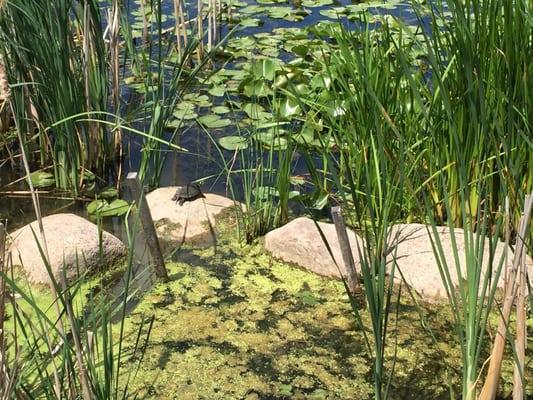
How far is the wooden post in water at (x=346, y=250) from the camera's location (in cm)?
245

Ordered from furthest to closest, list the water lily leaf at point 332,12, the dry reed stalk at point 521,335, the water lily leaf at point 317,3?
the water lily leaf at point 317,3
the water lily leaf at point 332,12
the dry reed stalk at point 521,335

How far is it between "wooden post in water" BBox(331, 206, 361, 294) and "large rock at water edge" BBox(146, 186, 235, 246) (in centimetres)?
72

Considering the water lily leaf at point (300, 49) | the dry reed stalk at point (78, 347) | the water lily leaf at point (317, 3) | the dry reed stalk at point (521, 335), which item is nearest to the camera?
the dry reed stalk at point (78, 347)

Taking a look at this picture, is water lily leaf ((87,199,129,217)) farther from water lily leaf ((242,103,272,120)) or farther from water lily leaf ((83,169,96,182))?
water lily leaf ((242,103,272,120))

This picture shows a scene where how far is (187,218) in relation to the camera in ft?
10.5

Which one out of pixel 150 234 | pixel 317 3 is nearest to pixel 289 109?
pixel 150 234

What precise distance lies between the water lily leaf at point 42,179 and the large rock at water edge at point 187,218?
1.78 feet

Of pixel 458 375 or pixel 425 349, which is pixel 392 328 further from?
pixel 458 375

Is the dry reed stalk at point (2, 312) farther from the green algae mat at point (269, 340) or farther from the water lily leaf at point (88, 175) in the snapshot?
the water lily leaf at point (88, 175)

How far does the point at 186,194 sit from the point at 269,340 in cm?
96

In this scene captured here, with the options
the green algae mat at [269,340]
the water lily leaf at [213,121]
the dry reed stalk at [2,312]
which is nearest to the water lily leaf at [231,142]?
the water lily leaf at [213,121]

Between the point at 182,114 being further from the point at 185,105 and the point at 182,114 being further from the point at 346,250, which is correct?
the point at 346,250

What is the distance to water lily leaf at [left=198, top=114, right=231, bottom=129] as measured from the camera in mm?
4068

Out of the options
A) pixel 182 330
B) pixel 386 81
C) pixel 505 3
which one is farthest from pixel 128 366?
pixel 505 3
